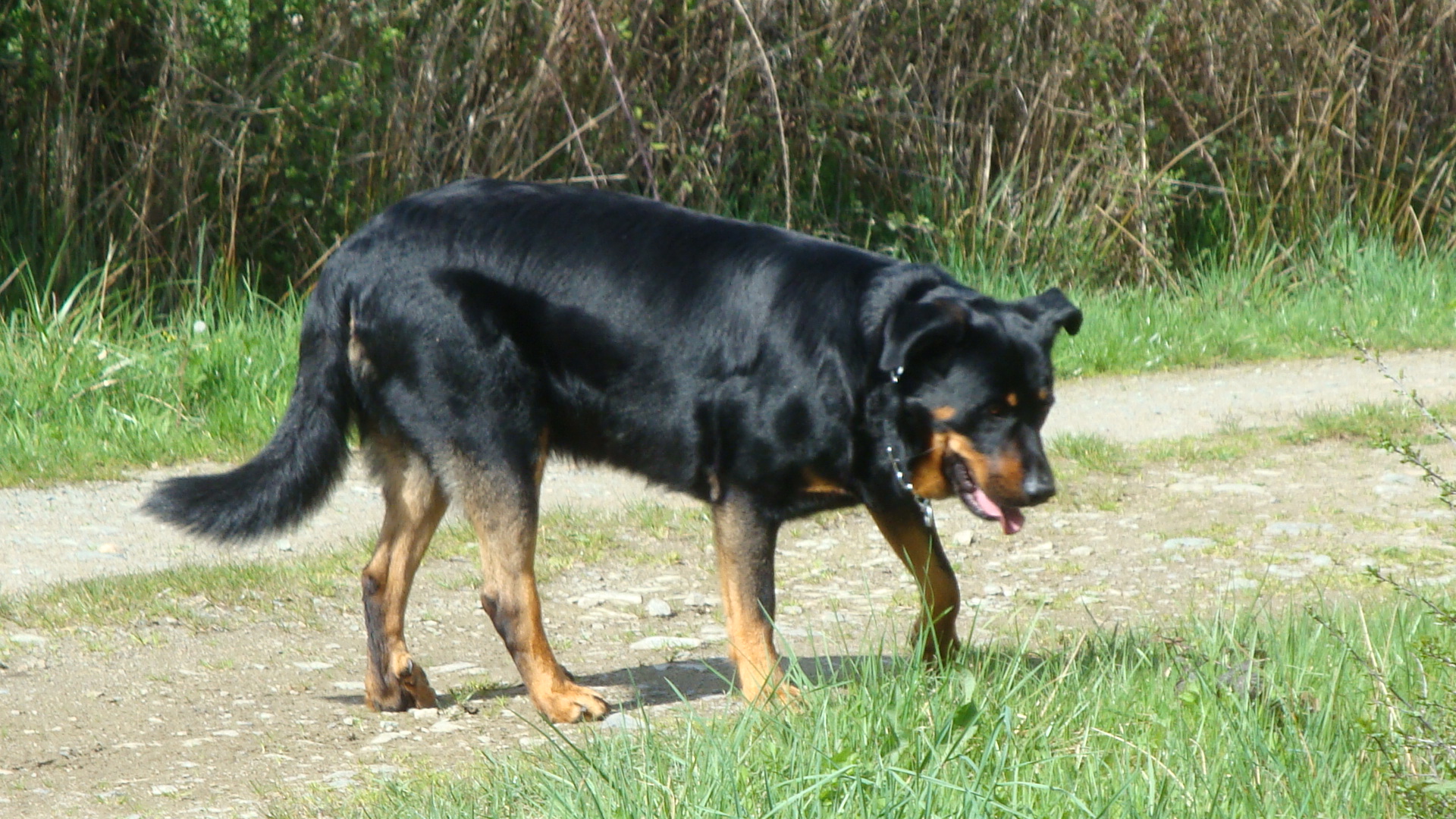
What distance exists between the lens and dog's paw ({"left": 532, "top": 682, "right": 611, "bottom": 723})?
401 cm

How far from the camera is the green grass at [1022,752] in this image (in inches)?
114

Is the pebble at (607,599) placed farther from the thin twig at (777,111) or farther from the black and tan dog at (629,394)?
the thin twig at (777,111)

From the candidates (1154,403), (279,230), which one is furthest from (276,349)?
(1154,403)

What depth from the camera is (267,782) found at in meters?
3.60

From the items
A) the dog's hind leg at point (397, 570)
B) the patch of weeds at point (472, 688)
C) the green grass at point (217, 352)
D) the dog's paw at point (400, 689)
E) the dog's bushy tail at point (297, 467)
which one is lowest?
the green grass at point (217, 352)

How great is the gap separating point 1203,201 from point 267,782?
29.8ft

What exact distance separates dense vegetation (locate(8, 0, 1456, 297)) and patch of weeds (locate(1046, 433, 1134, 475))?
305 cm

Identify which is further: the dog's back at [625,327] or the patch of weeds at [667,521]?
the patch of weeds at [667,521]

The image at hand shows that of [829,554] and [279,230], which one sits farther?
[279,230]

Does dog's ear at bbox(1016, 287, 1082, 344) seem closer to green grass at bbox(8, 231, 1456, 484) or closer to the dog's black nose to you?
the dog's black nose

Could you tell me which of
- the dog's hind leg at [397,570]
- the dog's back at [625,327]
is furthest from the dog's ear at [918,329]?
the dog's hind leg at [397,570]

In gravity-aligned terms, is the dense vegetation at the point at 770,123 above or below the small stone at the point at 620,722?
above

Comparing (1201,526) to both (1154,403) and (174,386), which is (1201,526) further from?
(174,386)

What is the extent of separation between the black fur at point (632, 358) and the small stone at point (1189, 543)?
182 centimetres
